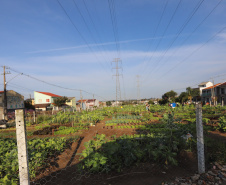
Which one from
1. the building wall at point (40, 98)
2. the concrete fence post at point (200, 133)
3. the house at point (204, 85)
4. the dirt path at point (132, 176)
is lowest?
the dirt path at point (132, 176)

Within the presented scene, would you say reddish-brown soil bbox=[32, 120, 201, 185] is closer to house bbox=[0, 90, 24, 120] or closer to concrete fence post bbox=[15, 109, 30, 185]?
concrete fence post bbox=[15, 109, 30, 185]

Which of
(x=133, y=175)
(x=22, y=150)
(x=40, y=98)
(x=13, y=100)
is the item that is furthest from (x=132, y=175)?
(x=40, y=98)

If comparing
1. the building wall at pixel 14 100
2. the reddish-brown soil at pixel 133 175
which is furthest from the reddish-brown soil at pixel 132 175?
the building wall at pixel 14 100

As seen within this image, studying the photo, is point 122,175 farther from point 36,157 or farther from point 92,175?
point 36,157

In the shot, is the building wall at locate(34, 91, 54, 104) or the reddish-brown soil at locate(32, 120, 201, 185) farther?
the building wall at locate(34, 91, 54, 104)

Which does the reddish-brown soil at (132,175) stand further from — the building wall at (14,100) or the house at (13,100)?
the building wall at (14,100)

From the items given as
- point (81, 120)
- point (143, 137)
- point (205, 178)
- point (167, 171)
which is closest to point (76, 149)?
point (143, 137)

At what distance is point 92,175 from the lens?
142 inches

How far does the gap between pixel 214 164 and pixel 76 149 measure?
4900 millimetres

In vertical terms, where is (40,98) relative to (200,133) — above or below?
A: above

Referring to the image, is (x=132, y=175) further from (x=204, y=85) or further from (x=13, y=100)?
(x=204, y=85)

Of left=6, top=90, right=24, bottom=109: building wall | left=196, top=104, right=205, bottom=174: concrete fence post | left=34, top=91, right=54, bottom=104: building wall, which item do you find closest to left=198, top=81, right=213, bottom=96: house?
left=34, top=91, right=54, bottom=104: building wall

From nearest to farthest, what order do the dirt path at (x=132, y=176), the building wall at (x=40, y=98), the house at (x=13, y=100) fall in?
the dirt path at (x=132, y=176) < the house at (x=13, y=100) < the building wall at (x=40, y=98)

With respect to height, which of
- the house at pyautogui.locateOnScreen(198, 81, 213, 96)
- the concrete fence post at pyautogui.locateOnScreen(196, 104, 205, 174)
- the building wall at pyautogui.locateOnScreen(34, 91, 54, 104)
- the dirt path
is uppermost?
the house at pyautogui.locateOnScreen(198, 81, 213, 96)
